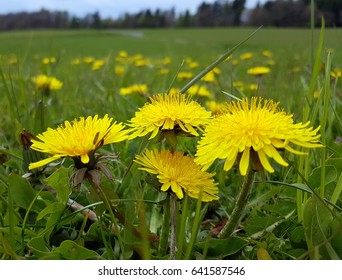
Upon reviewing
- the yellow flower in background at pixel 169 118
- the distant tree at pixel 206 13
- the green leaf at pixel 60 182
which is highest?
the distant tree at pixel 206 13

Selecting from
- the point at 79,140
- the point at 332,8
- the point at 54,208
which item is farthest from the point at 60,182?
the point at 332,8

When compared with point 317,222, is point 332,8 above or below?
above

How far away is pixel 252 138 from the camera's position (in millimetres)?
447

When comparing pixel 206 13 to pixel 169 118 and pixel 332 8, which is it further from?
pixel 169 118

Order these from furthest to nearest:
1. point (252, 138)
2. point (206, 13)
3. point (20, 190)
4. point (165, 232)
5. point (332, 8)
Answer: point (206, 13) → point (332, 8) → point (20, 190) → point (165, 232) → point (252, 138)

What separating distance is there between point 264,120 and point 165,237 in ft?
0.63

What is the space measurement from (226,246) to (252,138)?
17 centimetres

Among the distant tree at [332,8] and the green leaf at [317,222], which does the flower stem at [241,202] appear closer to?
the green leaf at [317,222]

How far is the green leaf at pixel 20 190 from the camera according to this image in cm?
65

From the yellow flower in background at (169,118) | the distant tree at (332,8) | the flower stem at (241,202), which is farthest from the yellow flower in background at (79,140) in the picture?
the distant tree at (332,8)

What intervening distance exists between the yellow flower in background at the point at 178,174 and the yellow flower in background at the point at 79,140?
4 cm

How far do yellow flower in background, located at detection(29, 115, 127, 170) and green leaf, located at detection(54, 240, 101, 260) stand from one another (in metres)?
0.10
